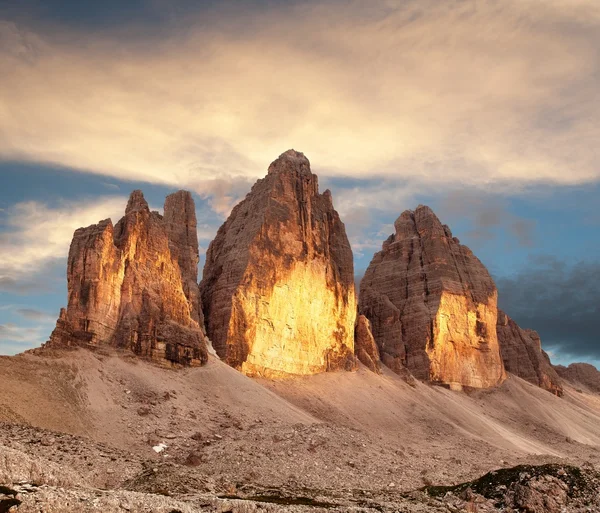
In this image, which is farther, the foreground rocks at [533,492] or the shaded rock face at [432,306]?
the shaded rock face at [432,306]

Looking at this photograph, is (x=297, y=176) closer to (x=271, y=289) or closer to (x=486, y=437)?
(x=271, y=289)

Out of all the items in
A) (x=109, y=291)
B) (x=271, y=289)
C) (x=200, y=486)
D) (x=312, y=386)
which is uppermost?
(x=271, y=289)

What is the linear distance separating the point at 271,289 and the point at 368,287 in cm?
4829

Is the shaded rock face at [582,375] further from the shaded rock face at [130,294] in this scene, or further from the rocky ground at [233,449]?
the shaded rock face at [130,294]

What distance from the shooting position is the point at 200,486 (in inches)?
1253

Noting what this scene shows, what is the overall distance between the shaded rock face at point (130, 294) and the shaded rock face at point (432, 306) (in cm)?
4546

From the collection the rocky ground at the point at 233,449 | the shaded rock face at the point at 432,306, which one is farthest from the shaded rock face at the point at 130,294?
the shaded rock face at the point at 432,306

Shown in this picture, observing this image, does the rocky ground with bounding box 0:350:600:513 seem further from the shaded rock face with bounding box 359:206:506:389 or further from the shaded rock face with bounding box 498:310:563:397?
the shaded rock face with bounding box 498:310:563:397

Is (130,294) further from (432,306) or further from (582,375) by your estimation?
(582,375)

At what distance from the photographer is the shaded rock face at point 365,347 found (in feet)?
308

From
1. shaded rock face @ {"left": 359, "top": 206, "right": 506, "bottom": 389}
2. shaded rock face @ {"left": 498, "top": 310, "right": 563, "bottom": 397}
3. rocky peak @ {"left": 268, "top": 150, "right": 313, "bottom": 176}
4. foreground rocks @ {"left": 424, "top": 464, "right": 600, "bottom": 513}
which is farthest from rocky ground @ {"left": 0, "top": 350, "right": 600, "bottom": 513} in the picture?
shaded rock face @ {"left": 498, "top": 310, "right": 563, "bottom": 397}

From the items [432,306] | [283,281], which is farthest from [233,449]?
[432,306]

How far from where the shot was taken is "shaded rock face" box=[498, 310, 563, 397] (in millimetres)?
126875

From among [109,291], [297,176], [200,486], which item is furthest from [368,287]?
[200,486]
